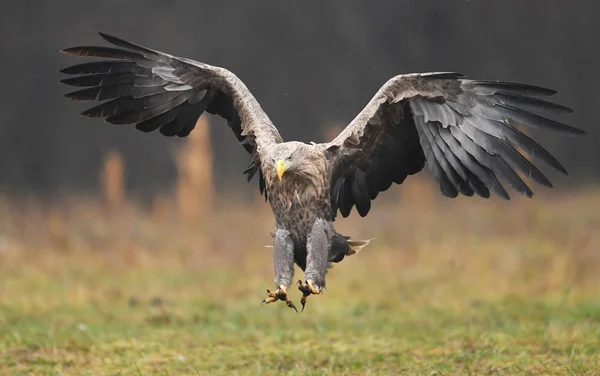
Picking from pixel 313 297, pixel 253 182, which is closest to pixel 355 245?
pixel 313 297

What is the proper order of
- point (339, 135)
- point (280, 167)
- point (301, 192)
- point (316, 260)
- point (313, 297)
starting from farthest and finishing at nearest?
point (313, 297)
point (339, 135)
point (301, 192)
point (316, 260)
point (280, 167)

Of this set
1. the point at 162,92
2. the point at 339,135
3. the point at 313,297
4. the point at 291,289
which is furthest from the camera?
the point at 291,289

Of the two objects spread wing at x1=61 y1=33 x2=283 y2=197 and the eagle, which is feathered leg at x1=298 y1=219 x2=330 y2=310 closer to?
the eagle

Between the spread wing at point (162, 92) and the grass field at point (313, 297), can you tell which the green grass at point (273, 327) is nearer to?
the grass field at point (313, 297)

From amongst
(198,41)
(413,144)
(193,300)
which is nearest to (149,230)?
(193,300)

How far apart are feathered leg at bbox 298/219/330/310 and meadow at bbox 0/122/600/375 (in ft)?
2.43

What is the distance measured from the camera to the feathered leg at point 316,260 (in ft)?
17.5

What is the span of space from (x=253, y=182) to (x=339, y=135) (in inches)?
430

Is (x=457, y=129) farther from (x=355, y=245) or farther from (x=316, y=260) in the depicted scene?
(x=316, y=260)

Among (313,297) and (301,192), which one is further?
(313,297)

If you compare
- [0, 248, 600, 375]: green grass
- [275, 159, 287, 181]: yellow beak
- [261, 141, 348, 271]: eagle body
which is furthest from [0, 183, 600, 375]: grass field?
[275, 159, 287, 181]: yellow beak

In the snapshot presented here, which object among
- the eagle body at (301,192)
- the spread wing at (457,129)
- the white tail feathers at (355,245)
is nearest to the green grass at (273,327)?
the white tail feathers at (355,245)

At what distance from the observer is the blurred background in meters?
10.4

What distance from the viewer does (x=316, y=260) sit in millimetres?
5438
